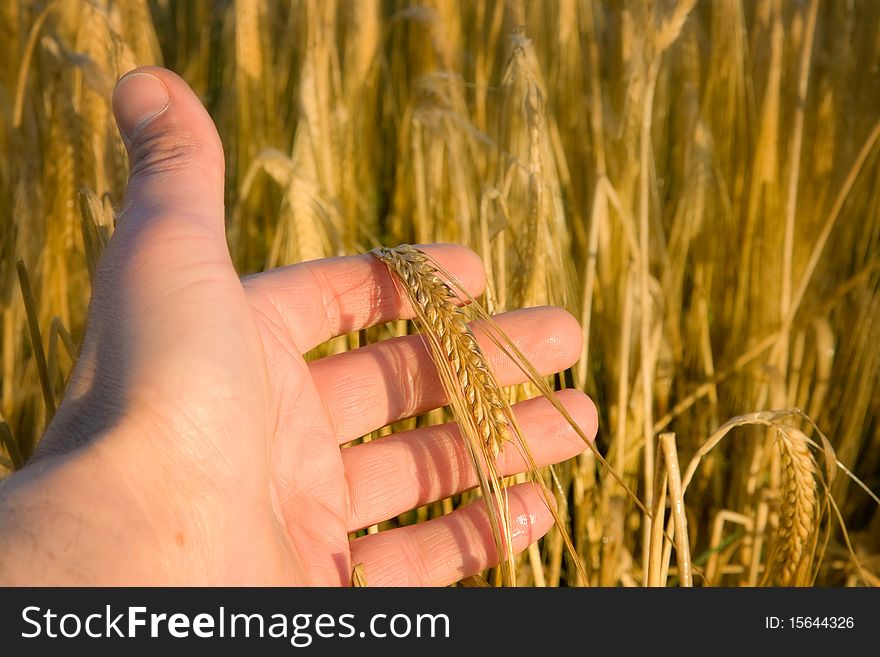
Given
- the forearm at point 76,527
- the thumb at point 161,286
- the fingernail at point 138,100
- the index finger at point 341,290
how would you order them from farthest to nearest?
the index finger at point 341,290 < the fingernail at point 138,100 < the thumb at point 161,286 < the forearm at point 76,527

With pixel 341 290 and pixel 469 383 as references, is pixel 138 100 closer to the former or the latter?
pixel 341 290

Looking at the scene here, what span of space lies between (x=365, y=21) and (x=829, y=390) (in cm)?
134

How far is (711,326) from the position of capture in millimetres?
1931

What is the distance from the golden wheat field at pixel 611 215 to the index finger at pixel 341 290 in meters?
0.07

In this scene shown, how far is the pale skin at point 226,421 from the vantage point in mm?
935

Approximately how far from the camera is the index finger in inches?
52.4

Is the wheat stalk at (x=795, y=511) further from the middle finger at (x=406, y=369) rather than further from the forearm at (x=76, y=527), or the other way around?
the forearm at (x=76, y=527)

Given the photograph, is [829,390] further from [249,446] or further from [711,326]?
[249,446]

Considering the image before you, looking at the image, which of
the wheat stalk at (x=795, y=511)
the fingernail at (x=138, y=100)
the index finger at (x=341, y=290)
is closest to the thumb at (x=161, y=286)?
the fingernail at (x=138, y=100)

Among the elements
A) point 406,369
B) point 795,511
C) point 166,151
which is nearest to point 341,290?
point 406,369

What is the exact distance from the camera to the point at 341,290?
54.1 inches

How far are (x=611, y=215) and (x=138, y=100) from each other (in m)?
1.02

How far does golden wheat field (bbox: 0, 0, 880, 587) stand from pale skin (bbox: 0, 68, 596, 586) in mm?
91

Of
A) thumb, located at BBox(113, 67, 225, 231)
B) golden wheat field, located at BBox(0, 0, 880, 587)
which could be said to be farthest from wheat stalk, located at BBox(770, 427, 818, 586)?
thumb, located at BBox(113, 67, 225, 231)
